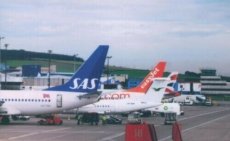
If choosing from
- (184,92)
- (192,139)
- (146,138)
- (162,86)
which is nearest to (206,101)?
(184,92)

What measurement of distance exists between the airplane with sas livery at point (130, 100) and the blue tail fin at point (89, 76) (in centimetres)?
796

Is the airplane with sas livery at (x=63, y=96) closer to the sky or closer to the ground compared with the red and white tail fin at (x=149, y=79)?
closer to the ground

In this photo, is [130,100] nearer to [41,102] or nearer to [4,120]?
[41,102]

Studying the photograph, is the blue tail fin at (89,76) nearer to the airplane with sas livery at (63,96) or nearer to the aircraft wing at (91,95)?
the airplane with sas livery at (63,96)

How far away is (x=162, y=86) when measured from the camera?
7388 cm

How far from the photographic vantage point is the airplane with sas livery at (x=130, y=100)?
68.8m

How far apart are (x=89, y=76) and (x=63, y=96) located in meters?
3.27

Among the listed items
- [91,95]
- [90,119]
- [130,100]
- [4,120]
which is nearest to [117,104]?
[130,100]

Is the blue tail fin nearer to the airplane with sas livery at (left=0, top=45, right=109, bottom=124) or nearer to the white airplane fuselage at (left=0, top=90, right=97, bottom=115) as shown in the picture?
the airplane with sas livery at (left=0, top=45, right=109, bottom=124)

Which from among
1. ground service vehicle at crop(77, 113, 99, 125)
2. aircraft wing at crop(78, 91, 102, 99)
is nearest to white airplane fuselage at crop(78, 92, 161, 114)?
ground service vehicle at crop(77, 113, 99, 125)

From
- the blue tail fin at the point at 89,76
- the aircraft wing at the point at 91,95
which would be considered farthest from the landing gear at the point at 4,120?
the aircraft wing at the point at 91,95

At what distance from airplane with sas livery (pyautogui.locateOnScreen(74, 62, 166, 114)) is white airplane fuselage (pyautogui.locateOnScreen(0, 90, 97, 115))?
8489 millimetres

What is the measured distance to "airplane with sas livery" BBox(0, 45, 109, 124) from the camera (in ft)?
189

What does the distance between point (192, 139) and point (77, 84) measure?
1984cm
